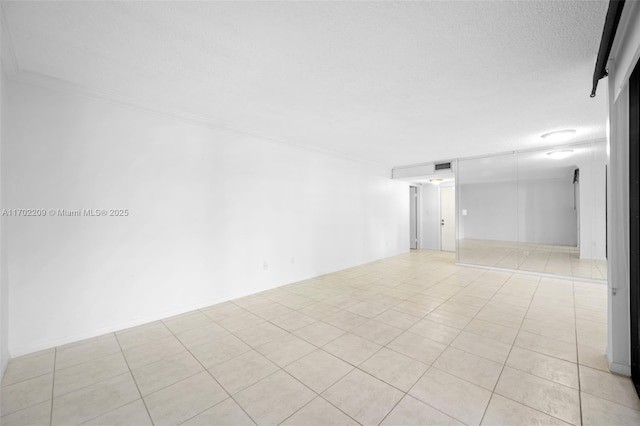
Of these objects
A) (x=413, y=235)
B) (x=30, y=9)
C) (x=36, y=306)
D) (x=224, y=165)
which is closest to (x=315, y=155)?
(x=224, y=165)

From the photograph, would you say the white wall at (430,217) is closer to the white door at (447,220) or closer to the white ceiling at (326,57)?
the white door at (447,220)

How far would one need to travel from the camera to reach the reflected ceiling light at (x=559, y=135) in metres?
4.31

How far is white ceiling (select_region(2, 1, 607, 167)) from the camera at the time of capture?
1746 millimetres

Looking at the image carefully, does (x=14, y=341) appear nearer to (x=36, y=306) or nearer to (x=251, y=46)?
(x=36, y=306)

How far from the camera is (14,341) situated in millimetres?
2426

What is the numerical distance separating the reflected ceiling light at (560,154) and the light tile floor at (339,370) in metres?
2.98

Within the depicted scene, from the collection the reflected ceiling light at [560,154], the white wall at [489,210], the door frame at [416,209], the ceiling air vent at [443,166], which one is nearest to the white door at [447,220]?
the door frame at [416,209]

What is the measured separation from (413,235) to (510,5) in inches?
319

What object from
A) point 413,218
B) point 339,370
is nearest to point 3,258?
point 339,370

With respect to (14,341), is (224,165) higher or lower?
higher

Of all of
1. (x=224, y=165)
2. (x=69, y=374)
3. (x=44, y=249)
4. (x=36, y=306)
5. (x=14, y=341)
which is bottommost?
(x=69, y=374)

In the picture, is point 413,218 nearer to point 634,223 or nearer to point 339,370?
point 634,223

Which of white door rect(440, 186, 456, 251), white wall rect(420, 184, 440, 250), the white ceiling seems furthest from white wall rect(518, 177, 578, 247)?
white wall rect(420, 184, 440, 250)

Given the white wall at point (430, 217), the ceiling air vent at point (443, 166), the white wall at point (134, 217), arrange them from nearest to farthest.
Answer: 1. the white wall at point (134, 217)
2. the ceiling air vent at point (443, 166)
3. the white wall at point (430, 217)
